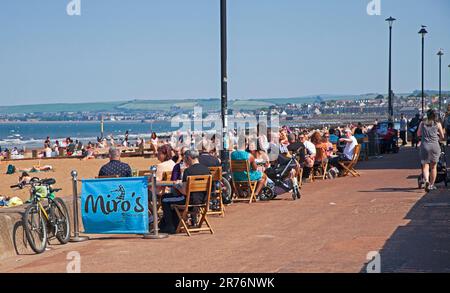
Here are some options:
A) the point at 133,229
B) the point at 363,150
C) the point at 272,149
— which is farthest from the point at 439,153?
the point at 363,150

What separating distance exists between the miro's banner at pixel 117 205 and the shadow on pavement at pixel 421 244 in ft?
11.6

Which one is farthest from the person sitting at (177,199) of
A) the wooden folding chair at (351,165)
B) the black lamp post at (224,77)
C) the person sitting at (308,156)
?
the wooden folding chair at (351,165)

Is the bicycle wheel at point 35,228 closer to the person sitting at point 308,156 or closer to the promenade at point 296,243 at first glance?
the promenade at point 296,243

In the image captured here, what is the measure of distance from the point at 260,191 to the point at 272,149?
297 cm

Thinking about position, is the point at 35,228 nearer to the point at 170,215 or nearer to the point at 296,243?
the point at 170,215

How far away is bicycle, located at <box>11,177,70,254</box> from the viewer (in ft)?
37.4

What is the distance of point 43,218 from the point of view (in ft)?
38.4

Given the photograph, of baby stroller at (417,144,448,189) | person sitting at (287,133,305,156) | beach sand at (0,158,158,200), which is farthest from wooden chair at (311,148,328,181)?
beach sand at (0,158,158,200)

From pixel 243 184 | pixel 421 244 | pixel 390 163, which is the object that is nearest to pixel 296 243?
pixel 421 244

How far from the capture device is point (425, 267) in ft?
30.4

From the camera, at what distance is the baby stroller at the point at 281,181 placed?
662 inches

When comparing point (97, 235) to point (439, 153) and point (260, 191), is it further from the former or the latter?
point (439, 153)

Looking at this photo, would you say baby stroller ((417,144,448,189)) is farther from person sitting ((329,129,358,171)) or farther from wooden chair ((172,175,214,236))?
wooden chair ((172,175,214,236))

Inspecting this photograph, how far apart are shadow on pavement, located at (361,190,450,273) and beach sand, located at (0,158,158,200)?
14.0 m
